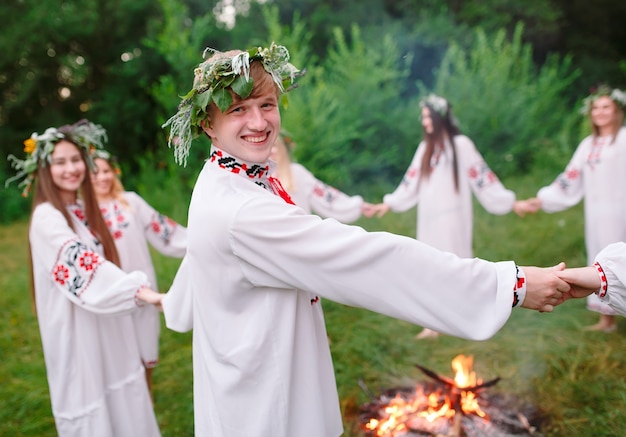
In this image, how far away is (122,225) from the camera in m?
3.95

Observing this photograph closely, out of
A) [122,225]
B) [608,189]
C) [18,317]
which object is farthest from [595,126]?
[18,317]

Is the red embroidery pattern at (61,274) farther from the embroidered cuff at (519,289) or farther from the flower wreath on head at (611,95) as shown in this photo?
the flower wreath on head at (611,95)

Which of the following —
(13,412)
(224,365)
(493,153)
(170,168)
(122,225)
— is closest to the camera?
(224,365)

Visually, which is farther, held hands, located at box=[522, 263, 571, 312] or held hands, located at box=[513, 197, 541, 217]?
held hands, located at box=[513, 197, 541, 217]

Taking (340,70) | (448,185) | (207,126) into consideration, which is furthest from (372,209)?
(340,70)

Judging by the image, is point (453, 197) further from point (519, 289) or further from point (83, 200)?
point (519, 289)

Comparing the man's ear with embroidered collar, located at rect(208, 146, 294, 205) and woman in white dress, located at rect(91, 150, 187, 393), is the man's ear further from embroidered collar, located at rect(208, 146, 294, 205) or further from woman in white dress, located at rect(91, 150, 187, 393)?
woman in white dress, located at rect(91, 150, 187, 393)

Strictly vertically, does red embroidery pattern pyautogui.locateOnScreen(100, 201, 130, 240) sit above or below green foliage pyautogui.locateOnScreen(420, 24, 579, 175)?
below

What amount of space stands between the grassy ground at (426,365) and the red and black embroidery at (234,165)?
2102 millimetres

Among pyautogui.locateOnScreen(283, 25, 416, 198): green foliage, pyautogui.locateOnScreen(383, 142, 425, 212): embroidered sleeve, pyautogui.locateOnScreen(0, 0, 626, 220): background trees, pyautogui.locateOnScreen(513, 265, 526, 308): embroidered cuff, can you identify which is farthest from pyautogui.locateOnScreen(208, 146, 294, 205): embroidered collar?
pyautogui.locateOnScreen(0, 0, 626, 220): background trees

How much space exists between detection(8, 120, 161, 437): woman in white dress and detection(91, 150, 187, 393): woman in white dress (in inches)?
17.5

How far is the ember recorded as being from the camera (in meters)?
3.14

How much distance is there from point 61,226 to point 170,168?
762 centimetres

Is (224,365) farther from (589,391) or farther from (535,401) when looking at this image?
(589,391)
